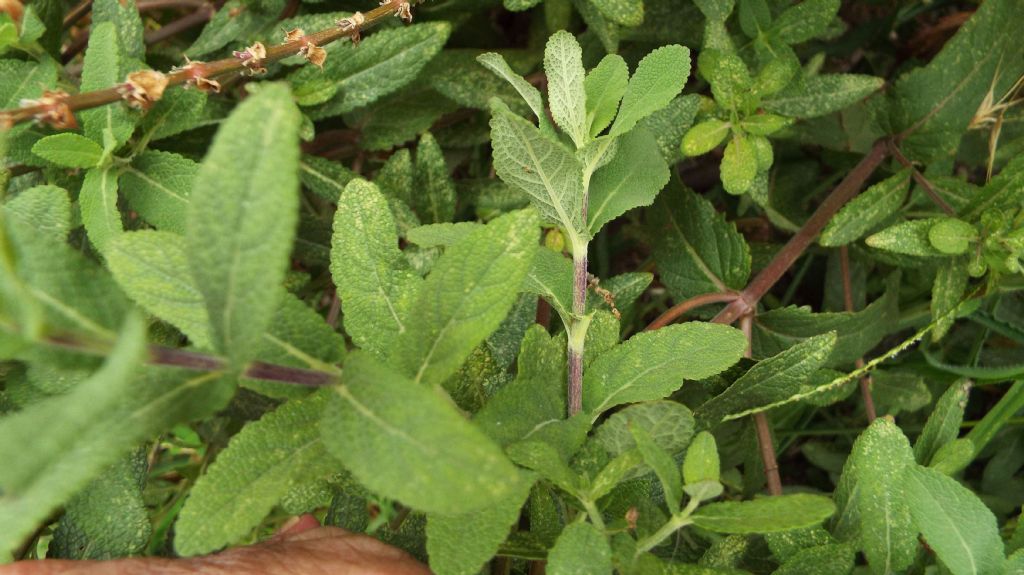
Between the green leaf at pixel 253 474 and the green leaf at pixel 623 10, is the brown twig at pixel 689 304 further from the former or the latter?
the green leaf at pixel 253 474

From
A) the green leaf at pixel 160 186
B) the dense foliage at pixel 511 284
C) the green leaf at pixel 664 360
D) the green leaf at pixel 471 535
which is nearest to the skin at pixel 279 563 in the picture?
the dense foliage at pixel 511 284

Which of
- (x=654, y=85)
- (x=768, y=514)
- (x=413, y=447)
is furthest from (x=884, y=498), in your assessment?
(x=413, y=447)

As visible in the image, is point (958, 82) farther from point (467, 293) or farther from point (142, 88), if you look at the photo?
point (142, 88)

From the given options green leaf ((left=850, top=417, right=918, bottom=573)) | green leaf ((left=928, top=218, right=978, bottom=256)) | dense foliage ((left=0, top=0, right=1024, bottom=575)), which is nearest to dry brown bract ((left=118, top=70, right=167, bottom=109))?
dense foliage ((left=0, top=0, right=1024, bottom=575))

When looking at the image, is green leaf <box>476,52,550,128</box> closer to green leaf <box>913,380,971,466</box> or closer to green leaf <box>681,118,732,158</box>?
green leaf <box>681,118,732,158</box>

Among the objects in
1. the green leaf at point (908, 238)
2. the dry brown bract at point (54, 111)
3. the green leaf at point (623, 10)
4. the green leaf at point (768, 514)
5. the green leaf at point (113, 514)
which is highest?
the green leaf at point (623, 10)
